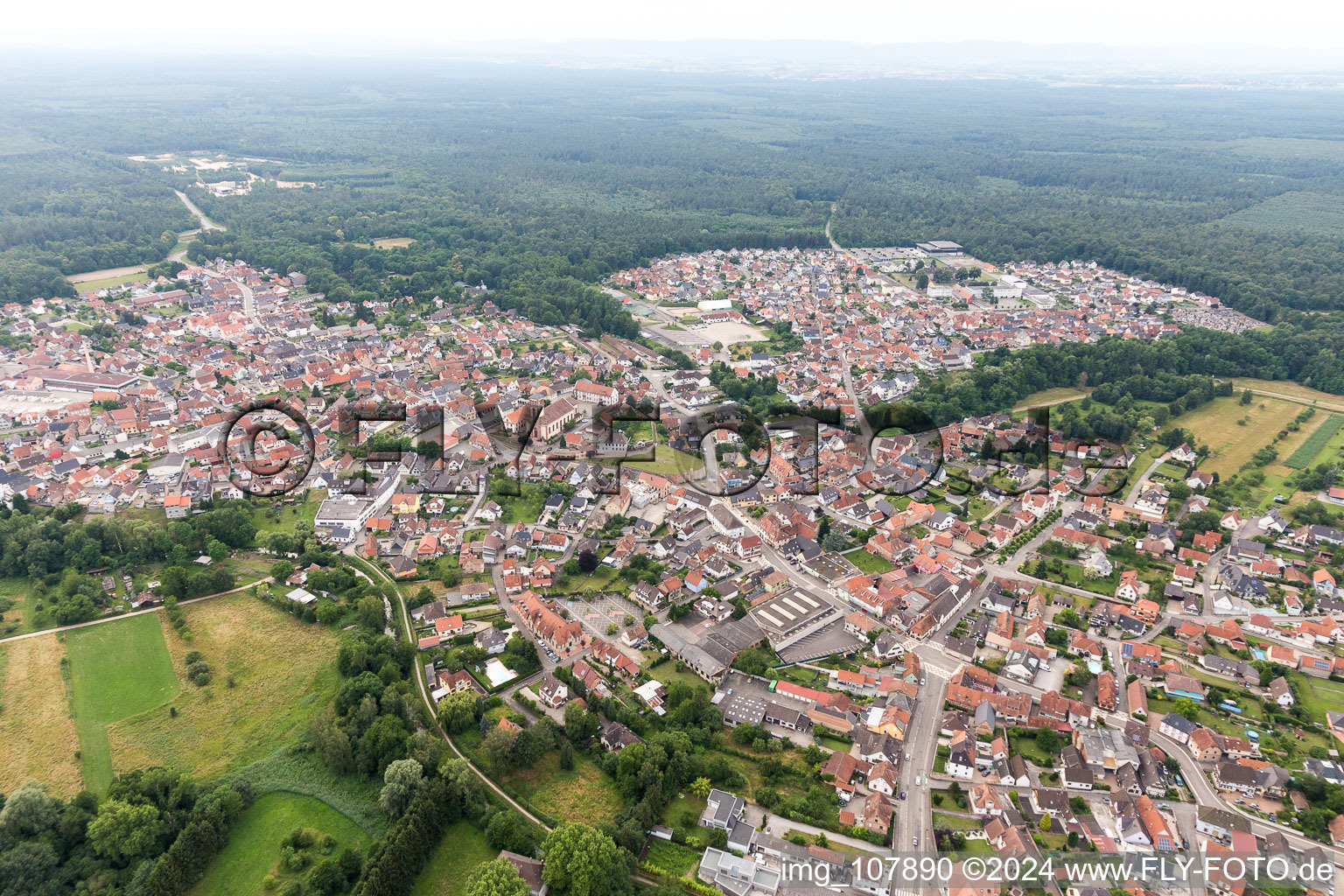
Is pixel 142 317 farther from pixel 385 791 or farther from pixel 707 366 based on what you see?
pixel 385 791

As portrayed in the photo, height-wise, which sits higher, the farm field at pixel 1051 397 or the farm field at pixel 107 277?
the farm field at pixel 107 277

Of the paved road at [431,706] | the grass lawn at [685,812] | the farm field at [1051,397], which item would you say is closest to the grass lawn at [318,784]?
the paved road at [431,706]

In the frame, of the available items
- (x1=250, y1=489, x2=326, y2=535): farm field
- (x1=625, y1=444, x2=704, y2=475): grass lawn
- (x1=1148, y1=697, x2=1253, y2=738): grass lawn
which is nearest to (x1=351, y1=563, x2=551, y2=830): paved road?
(x1=250, y1=489, x2=326, y2=535): farm field

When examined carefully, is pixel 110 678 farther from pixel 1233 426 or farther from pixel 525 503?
pixel 1233 426

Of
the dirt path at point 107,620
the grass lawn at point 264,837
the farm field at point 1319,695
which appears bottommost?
the grass lawn at point 264,837

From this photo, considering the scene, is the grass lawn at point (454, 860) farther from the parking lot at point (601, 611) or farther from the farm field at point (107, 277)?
the farm field at point (107, 277)

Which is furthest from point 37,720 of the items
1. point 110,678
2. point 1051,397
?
point 1051,397
